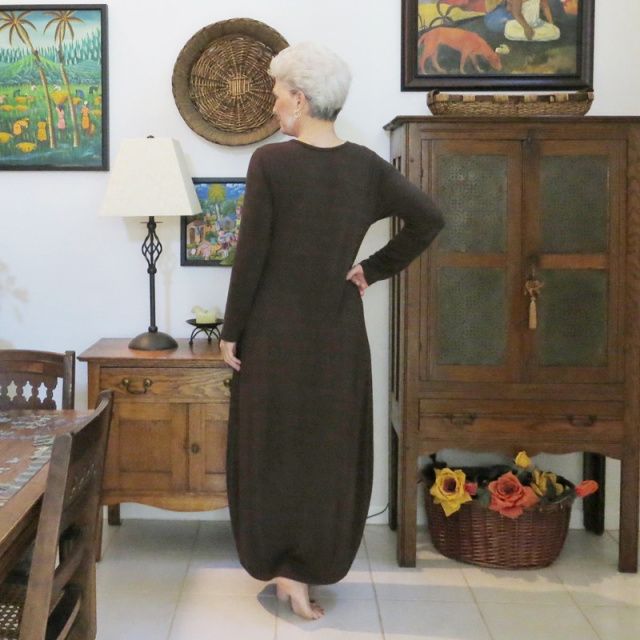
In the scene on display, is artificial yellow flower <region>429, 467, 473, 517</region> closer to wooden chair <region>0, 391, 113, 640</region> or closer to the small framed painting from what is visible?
the small framed painting

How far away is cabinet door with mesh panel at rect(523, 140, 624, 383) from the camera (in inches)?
119

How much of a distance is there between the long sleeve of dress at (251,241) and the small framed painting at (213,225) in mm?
916

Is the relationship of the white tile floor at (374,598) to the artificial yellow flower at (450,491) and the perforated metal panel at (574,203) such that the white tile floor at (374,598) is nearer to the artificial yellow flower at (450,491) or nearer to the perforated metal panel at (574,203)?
the artificial yellow flower at (450,491)

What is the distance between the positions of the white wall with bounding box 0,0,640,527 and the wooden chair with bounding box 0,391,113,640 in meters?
1.69

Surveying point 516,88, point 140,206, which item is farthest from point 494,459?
point 140,206

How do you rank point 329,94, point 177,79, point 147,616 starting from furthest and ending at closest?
point 177,79
point 147,616
point 329,94

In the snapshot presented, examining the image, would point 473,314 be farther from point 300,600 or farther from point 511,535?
point 300,600

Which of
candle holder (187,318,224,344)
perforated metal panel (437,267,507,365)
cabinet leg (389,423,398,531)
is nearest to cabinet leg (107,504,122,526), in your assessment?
candle holder (187,318,224,344)

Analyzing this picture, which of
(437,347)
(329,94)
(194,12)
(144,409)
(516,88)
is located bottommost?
(144,409)

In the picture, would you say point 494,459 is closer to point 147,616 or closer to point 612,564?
point 612,564

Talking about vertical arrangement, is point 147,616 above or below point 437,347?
below

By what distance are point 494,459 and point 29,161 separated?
214 cm

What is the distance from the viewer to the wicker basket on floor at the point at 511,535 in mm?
3082

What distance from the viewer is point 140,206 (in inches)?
122
